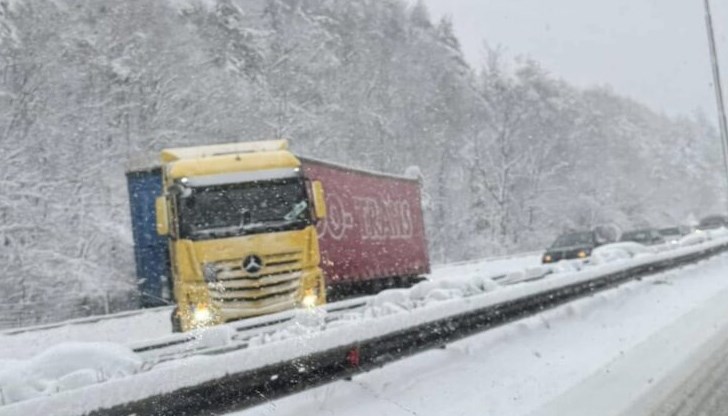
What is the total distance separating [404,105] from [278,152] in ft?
140

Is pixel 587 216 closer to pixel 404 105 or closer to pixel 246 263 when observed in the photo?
pixel 404 105

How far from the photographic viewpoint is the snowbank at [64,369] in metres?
5.18

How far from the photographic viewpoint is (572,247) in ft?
107

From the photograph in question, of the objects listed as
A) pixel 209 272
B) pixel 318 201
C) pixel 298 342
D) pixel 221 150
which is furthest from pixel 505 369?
pixel 221 150

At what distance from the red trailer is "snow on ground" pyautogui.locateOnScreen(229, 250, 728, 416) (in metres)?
4.91

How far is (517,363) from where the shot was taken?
344 inches

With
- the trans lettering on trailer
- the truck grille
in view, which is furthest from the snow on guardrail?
the trans lettering on trailer

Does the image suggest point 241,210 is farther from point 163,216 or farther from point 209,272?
point 163,216

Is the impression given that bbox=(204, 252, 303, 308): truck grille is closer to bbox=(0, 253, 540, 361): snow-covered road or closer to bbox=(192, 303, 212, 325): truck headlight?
bbox=(192, 303, 212, 325): truck headlight

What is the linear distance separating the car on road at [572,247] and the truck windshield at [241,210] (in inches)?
818

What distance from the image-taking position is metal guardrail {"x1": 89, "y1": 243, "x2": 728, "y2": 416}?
5129mm

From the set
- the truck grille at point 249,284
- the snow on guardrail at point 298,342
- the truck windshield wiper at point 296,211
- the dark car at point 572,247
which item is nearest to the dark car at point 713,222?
the dark car at point 572,247

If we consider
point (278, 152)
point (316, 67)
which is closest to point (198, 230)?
point (278, 152)

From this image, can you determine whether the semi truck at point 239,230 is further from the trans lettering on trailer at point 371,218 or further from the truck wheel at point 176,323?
the trans lettering on trailer at point 371,218
